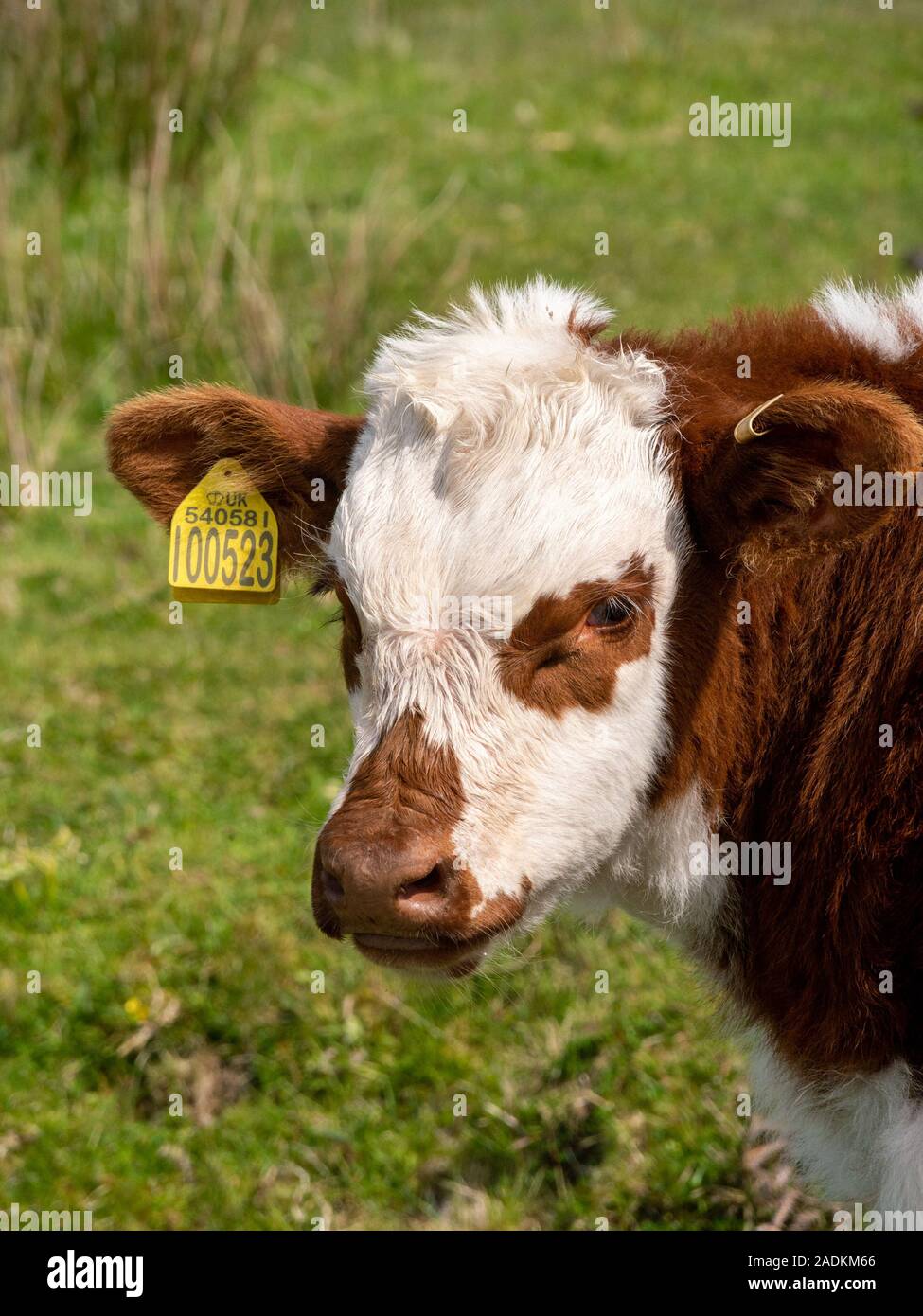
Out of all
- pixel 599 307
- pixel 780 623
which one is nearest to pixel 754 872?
pixel 780 623

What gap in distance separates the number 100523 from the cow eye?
44.4 inches

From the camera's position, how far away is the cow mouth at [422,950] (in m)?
2.90

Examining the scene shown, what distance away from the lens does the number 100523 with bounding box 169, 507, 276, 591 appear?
3.87 m

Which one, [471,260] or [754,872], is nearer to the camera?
[754,872]

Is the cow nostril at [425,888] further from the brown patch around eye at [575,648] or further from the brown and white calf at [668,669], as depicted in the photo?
the brown patch around eye at [575,648]

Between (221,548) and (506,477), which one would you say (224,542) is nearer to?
(221,548)

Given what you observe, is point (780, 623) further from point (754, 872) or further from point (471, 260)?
point (471, 260)

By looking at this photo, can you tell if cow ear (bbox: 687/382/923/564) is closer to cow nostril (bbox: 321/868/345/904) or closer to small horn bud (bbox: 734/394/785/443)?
small horn bud (bbox: 734/394/785/443)

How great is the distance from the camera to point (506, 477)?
122 inches

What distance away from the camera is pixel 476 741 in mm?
2979

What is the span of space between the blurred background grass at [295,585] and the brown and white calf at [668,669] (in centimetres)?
95

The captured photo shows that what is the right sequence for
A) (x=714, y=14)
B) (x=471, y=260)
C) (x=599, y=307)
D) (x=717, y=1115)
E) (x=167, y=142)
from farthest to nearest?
(x=714, y=14) < (x=471, y=260) < (x=167, y=142) < (x=717, y=1115) < (x=599, y=307)

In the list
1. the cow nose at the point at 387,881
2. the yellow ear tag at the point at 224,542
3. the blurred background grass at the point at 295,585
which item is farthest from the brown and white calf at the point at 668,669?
the blurred background grass at the point at 295,585

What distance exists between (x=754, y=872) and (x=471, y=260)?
8.22 meters
